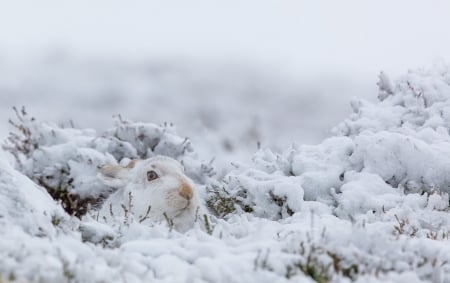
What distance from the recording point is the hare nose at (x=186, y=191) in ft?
25.6

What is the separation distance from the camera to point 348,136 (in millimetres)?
10531

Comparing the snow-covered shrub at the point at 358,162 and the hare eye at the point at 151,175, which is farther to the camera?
the snow-covered shrub at the point at 358,162

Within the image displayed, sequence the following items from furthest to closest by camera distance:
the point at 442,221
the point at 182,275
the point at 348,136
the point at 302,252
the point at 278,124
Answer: the point at 278,124
the point at 348,136
the point at 442,221
the point at 302,252
the point at 182,275

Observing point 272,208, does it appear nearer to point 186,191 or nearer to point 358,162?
point 186,191

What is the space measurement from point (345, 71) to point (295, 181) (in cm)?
3182

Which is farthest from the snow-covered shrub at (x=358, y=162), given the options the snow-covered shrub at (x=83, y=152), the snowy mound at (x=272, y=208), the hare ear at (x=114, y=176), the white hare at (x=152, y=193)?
the snow-covered shrub at (x=83, y=152)

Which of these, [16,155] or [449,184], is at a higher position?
[449,184]

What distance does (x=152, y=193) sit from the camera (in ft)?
26.5

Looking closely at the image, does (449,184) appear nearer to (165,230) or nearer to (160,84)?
(165,230)

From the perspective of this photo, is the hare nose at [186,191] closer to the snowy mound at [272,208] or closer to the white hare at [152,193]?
the white hare at [152,193]

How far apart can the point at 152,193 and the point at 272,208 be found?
129 cm

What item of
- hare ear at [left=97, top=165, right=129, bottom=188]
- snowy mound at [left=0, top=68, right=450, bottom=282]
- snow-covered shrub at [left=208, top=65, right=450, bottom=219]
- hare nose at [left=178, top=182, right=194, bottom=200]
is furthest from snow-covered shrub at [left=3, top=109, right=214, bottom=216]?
hare nose at [left=178, top=182, right=194, bottom=200]

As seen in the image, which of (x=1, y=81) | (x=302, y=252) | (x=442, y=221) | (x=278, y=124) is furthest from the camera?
(x=1, y=81)

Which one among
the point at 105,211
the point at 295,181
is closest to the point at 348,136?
the point at 295,181
